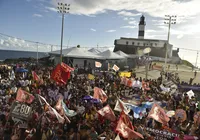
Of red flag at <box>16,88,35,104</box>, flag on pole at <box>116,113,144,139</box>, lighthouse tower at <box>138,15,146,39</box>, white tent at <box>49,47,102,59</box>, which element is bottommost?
flag on pole at <box>116,113,144,139</box>

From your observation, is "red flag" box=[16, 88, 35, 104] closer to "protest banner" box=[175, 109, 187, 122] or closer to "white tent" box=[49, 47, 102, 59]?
"protest banner" box=[175, 109, 187, 122]

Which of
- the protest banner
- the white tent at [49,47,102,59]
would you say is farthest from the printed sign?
the white tent at [49,47,102,59]

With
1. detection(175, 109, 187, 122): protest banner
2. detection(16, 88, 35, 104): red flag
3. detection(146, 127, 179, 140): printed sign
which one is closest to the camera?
detection(146, 127, 179, 140): printed sign

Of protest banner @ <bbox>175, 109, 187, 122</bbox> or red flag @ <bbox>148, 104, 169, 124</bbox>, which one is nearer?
red flag @ <bbox>148, 104, 169, 124</bbox>

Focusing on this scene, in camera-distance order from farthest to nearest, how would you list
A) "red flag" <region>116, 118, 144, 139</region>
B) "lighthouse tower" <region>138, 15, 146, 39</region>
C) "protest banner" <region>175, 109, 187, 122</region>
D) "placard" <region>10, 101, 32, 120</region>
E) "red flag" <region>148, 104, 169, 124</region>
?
"lighthouse tower" <region>138, 15, 146, 39</region> → "protest banner" <region>175, 109, 187, 122</region> → "red flag" <region>148, 104, 169, 124</region> → "placard" <region>10, 101, 32, 120</region> → "red flag" <region>116, 118, 144, 139</region>

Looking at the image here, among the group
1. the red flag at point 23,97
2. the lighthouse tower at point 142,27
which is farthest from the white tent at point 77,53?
the lighthouse tower at point 142,27

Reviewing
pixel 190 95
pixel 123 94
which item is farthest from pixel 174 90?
pixel 123 94

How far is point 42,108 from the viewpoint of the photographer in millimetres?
11305

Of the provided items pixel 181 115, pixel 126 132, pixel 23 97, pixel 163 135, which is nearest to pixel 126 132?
pixel 126 132

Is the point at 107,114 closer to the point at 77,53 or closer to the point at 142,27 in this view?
the point at 77,53

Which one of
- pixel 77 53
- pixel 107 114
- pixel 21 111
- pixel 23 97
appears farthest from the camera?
pixel 77 53

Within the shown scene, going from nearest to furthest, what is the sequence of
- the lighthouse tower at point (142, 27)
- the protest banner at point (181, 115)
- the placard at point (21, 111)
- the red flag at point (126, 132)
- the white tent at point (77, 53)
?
the red flag at point (126, 132) → the placard at point (21, 111) → the protest banner at point (181, 115) → the white tent at point (77, 53) → the lighthouse tower at point (142, 27)

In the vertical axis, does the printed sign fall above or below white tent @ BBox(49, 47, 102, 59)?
below

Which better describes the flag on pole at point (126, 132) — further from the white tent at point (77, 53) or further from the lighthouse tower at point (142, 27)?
the lighthouse tower at point (142, 27)
